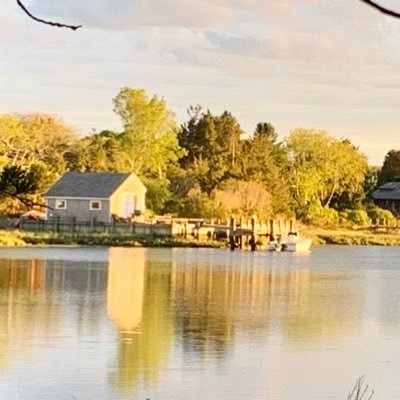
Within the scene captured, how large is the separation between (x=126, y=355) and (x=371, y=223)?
1869 inches

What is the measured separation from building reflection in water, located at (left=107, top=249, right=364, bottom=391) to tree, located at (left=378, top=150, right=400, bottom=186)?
39.7m

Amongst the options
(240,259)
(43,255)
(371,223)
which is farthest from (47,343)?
(371,223)

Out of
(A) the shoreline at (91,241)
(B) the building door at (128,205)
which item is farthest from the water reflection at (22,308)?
(B) the building door at (128,205)

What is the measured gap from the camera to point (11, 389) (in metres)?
13.5

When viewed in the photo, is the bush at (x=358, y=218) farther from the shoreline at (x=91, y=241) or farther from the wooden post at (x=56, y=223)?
the wooden post at (x=56, y=223)

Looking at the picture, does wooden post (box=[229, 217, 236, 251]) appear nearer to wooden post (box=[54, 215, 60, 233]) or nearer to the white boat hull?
the white boat hull

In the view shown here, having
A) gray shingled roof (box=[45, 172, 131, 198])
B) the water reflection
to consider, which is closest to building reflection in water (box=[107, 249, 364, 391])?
the water reflection

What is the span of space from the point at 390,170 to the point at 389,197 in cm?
536

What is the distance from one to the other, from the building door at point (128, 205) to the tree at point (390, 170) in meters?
29.6

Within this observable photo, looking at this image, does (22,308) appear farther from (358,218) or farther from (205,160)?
(358,218)

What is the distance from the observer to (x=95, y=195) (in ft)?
159

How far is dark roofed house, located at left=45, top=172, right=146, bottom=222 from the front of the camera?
159 ft

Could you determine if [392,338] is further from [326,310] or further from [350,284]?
[350,284]

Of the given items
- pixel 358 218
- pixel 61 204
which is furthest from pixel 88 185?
pixel 358 218
